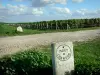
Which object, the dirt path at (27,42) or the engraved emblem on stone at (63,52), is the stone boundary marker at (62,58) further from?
the dirt path at (27,42)

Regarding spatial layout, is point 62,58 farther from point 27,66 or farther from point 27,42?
point 27,42

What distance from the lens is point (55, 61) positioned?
8289 mm

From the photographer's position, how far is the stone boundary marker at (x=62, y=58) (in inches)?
327

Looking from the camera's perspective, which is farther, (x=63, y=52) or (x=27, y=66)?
(x=27, y=66)

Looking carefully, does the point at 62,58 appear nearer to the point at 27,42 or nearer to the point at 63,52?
the point at 63,52

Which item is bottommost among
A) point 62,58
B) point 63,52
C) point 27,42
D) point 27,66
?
point 27,42

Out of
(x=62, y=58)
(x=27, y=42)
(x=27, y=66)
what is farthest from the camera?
(x=27, y=42)

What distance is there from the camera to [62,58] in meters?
8.37

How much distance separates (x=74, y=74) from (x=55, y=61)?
0.73 meters

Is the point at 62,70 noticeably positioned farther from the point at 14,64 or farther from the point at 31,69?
the point at 14,64

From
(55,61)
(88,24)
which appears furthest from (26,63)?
(88,24)

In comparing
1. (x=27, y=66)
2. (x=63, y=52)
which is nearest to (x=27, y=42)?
(x=27, y=66)

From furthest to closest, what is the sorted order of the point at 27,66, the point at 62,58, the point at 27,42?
the point at 27,42 < the point at 27,66 < the point at 62,58

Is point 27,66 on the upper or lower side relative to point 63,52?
lower
